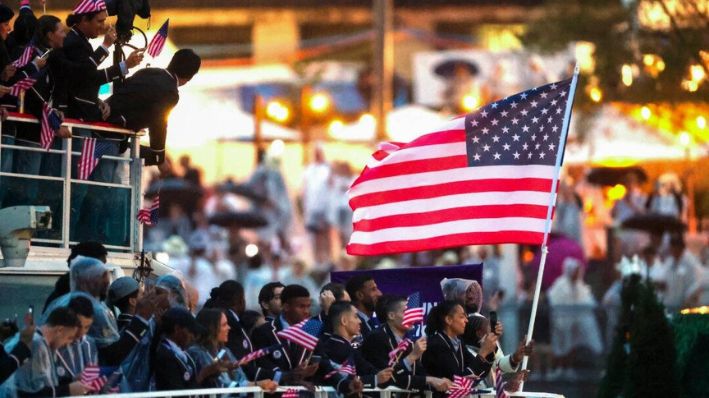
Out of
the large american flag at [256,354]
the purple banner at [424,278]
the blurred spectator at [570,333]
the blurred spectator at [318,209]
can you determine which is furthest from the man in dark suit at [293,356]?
the blurred spectator at [318,209]

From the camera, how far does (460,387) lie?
15.3 meters

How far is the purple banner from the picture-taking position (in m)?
17.8

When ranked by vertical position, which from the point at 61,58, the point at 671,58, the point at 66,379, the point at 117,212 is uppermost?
the point at 671,58

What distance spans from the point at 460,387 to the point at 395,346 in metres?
0.58

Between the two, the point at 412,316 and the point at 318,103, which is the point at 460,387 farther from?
the point at 318,103

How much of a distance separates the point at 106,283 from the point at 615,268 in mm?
18895

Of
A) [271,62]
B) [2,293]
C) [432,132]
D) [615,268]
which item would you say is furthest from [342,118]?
[2,293]

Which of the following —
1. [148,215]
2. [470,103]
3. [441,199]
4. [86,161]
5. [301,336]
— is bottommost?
[301,336]

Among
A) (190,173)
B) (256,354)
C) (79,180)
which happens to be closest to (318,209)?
(190,173)

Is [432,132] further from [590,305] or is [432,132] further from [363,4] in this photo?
[363,4]

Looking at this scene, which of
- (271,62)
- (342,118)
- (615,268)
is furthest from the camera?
(271,62)

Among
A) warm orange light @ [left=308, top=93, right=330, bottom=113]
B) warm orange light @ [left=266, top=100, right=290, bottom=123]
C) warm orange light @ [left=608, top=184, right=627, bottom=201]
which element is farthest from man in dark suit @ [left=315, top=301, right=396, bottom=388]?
warm orange light @ [left=308, top=93, right=330, bottom=113]

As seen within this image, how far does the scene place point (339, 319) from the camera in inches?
600

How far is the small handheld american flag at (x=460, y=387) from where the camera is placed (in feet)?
50.1
